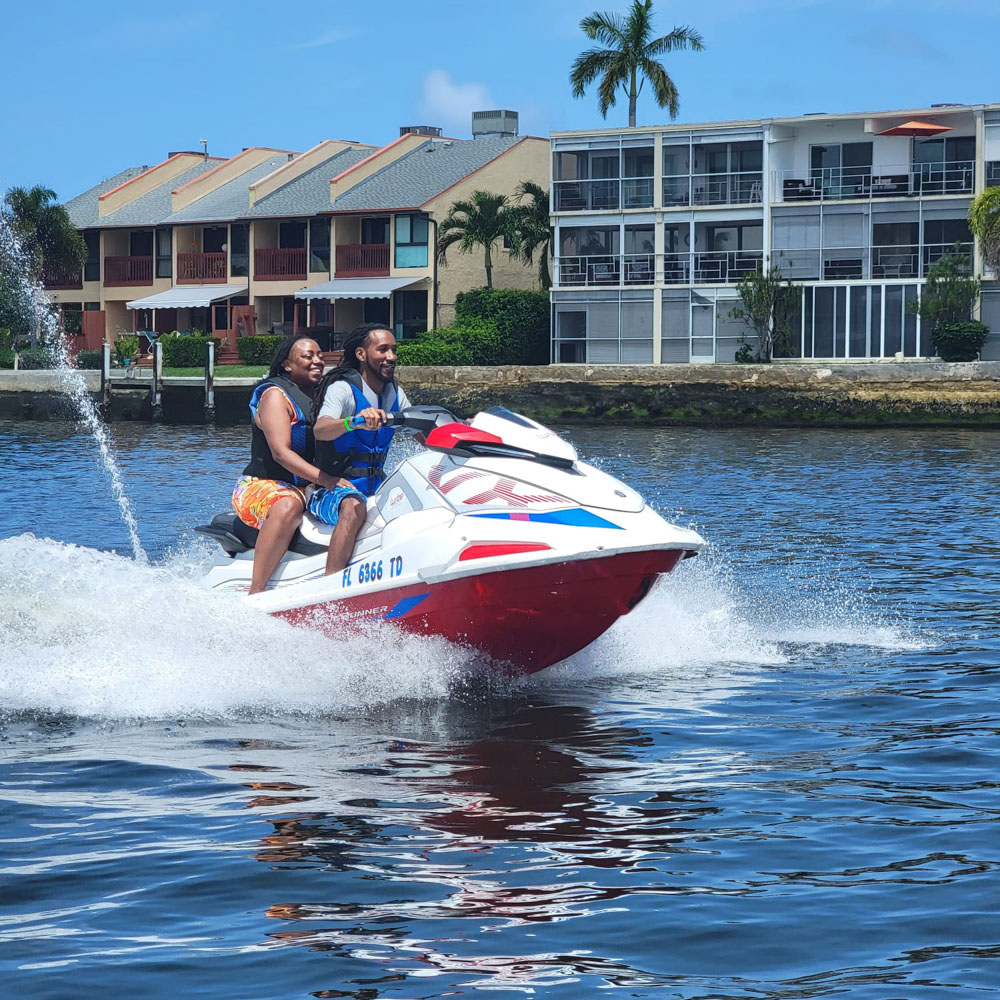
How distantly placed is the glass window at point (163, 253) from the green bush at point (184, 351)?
9162 millimetres

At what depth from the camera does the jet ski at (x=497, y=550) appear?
8.16 meters

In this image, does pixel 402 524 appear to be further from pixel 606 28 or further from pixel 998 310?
pixel 606 28

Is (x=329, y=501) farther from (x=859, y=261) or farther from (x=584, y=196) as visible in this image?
(x=584, y=196)

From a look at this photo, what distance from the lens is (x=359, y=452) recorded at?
9109 millimetres

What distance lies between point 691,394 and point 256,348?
791 inches

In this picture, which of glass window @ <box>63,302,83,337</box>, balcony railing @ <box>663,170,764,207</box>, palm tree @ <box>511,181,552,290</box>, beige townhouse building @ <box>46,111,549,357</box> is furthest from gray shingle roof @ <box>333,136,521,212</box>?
glass window @ <box>63,302,83,337</box>

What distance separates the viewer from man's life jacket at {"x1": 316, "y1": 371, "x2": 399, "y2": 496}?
9.04 m

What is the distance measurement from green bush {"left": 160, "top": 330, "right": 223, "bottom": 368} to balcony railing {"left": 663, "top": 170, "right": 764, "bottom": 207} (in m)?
17.9

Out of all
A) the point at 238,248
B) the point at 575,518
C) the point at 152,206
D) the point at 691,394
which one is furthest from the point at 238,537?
the point at 152,206

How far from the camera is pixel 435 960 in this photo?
512cm

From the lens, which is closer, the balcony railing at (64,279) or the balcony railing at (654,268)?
the balcony railing at (654,268)

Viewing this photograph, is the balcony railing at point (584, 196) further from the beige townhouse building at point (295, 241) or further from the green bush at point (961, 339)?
the green bush at point (961, 339)

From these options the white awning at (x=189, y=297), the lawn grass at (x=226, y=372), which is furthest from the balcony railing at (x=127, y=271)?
the lawn grass at (x=226, y=372)

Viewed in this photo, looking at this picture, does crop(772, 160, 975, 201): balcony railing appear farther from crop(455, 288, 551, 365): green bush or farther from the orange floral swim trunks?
the orange floral swim trunks
